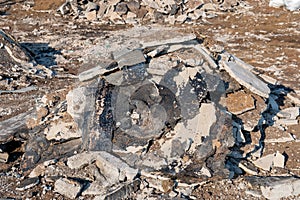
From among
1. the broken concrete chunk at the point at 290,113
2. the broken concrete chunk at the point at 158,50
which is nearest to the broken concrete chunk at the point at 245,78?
the broken concrete chunk at the point at 290,113

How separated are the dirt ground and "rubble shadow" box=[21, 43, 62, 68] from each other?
0.05m

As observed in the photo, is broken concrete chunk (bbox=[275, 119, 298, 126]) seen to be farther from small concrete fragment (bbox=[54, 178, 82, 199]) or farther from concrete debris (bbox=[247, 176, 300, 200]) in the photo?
small concrete fragment (bbox=[54, 178, 82, 199])

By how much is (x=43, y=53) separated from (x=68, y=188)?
596 cm

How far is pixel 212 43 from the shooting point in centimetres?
727

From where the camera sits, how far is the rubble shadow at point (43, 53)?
1012cm

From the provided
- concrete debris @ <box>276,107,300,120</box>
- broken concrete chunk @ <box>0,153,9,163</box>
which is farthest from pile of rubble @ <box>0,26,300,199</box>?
concrete debris @ <box>276,107,300,120</box>

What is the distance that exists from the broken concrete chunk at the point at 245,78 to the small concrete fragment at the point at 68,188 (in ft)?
10.3

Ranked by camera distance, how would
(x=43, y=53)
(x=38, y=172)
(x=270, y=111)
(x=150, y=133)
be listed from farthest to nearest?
(x=43, y=53), (x=270, y=111), (x=150, y=133), (x=38, y=172)

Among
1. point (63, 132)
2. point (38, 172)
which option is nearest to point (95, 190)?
point (38, 172)

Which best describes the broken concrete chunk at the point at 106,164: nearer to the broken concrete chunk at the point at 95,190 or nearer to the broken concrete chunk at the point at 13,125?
the broken concrete chunk at the point at 95,190

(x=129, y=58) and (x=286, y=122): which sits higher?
(x=129, y=58)

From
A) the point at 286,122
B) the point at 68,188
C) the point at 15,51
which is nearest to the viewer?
the point at 68,188

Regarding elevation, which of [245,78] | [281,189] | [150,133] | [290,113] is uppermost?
[245,78]

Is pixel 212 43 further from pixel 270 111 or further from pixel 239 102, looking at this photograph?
pixel 270 111
